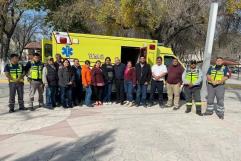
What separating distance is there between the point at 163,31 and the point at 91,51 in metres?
9.33

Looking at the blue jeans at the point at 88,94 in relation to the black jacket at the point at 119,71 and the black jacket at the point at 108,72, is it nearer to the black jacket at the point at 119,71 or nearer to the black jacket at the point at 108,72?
the black jacket at the point at 108,72

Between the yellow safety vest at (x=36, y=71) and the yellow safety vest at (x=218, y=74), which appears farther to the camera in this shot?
the yellow safety vest at (x=36, y=71)

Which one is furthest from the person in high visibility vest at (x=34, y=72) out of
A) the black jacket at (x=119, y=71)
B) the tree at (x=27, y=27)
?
the tree at (x=27, y=27)

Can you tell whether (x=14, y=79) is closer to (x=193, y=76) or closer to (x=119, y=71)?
Result: (x=119, y=71)

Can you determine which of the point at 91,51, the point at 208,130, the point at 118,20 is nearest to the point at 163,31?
the point at 118,20

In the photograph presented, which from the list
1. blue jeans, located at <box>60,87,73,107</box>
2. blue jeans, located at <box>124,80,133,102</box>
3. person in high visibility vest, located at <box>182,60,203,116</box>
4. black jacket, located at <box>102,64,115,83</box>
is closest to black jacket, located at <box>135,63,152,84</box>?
blue jeans, located at <box>124,80,133,102</box>

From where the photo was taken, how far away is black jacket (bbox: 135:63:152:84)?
11414 millimetres

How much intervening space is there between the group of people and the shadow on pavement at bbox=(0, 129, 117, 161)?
3.73m

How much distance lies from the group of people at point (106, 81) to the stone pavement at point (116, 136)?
0.57 m

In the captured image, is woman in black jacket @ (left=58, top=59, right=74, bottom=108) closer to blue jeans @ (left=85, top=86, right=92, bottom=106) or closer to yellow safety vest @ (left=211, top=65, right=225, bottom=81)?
blue jeans @ (left=85, top=86, right=92, bottom=106)

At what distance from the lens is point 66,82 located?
10.9 meters

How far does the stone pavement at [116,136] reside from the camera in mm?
6469

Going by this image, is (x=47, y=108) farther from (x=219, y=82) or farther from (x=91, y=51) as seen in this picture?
(x=219, y=82)

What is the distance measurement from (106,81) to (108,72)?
0.32 metres
